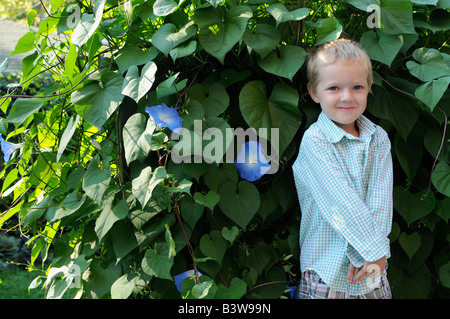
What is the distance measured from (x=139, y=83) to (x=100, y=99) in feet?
0.51

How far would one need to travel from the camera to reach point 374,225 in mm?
1408

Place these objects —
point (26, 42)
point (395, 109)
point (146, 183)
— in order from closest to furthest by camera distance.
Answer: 1. point (146, 183)
2. point (395, 109)
3. point (26, 42)

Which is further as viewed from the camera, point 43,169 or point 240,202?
point 43,169

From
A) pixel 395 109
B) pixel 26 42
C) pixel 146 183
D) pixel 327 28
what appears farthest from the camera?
pixel 26 42

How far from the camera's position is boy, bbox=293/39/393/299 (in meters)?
1.42

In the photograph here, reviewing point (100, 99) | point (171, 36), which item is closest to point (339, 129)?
point (171, 36)

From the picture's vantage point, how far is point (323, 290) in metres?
1.50

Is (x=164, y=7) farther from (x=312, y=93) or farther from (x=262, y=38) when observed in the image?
(x=312, y=93)

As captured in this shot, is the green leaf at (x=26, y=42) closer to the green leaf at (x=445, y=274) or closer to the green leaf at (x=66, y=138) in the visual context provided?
the green leaf at (x=66, y=138)

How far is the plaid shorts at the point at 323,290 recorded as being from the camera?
149cm

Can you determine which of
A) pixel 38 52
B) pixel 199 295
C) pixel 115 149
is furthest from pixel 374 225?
pixel 38 52

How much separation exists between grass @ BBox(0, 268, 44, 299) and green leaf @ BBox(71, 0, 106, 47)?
2075 mm

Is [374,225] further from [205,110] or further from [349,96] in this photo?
[205,110]

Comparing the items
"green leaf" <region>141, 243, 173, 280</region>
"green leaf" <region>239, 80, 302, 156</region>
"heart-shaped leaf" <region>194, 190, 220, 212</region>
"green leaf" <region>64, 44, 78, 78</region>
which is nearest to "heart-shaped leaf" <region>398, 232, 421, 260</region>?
"green leaf" <region>239, 80, 302, 156</region>
